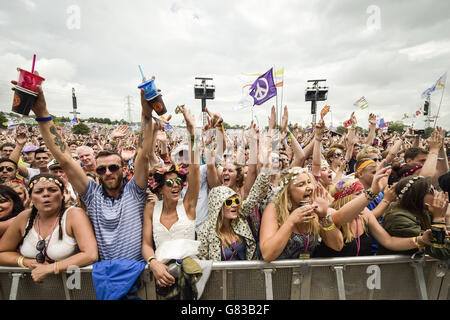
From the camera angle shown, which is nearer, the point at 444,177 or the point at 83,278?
the point at 83,278

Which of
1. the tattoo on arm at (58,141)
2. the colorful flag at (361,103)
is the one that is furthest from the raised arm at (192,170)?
the colorful flag at (361,103)

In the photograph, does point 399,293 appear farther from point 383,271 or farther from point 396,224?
point 396,224

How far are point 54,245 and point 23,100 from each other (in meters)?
1.26

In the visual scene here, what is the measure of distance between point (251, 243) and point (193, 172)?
3.00 ft

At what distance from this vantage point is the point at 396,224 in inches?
84.5

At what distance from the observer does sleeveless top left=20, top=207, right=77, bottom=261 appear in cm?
194

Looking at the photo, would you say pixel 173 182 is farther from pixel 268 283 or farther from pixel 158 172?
pixel 268 283

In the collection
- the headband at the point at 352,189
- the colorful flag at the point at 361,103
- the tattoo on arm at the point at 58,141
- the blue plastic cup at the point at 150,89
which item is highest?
the colorful flag at the point at 361,103

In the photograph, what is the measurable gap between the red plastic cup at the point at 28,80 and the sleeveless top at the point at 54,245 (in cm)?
117

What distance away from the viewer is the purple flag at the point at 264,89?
490cm

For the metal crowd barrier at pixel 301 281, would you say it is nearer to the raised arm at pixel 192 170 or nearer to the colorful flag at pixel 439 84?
the raised arm at pixel 192 170

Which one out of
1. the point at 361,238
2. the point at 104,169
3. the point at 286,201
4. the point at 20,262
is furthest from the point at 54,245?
the point at 361,238

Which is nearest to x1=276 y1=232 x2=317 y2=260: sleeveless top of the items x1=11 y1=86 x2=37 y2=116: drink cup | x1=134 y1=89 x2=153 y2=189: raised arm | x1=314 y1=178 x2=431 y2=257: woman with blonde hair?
x1=314 y1=178 x2=431 y2=257: woman with blonde hair
